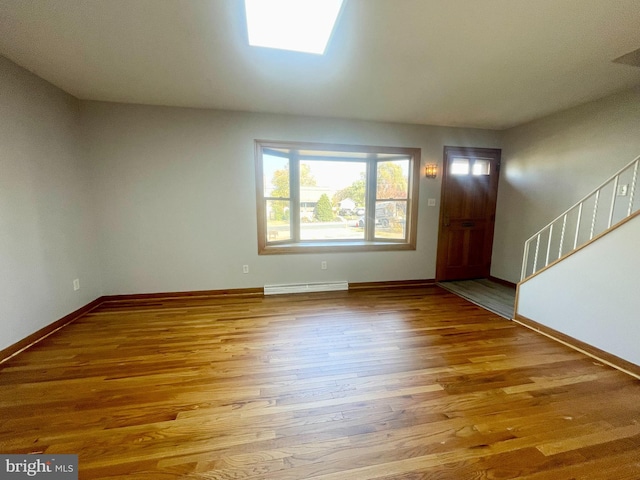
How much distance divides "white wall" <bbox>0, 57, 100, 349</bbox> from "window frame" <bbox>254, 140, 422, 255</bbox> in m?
2.04

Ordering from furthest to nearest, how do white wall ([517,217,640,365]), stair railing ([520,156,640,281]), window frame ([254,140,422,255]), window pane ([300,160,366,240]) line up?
1. window pane ([300,160,366,240])
2. window frame ([254,140,422,255])
3. stair railing ([520,156,640,281])
4. white wall ([517,217,640,365])

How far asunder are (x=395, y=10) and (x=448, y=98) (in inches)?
65.6

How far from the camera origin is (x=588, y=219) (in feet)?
10.3

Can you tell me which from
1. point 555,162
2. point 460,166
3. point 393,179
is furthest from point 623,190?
point 393,179

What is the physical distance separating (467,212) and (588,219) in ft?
4.73

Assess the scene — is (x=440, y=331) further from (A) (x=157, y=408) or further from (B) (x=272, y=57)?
(B) (x=272, y=57)

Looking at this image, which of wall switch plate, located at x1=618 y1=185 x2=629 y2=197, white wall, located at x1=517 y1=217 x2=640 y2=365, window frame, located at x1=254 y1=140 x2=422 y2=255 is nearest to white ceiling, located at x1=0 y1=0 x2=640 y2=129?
window frame, located at x1=254 y1=140 x2=422 y2=255

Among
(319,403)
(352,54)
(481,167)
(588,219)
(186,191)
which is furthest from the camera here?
(481,167)

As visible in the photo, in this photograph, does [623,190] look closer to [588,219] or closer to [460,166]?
[588,219]

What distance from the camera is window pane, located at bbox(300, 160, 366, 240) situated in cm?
406

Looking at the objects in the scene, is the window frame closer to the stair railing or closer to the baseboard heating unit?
the baseboard heating unit

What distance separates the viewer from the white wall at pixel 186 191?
10.6ft

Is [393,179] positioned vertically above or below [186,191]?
above

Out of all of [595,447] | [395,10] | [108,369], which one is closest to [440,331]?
[595,447]
